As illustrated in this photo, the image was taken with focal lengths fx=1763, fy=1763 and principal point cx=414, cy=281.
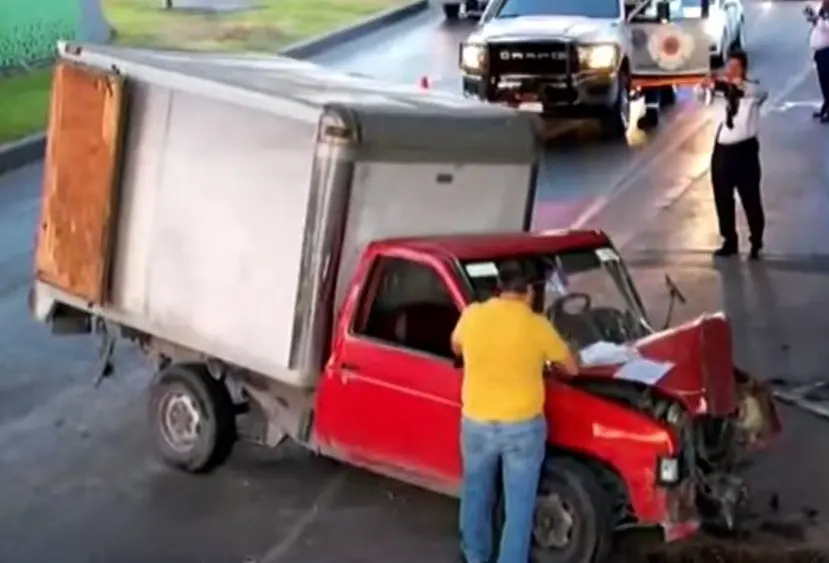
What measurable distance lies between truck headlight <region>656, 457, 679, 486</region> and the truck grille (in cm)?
1580

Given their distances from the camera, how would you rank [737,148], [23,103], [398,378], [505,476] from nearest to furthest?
[505,476], [398,378], [737,148], [23,103]

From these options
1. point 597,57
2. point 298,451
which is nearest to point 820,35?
point 597,57

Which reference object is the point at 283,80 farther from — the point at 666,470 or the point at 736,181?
the point at 736,181

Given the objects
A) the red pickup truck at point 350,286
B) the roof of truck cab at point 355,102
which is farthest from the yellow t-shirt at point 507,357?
the roof of truck cab at point 355,102

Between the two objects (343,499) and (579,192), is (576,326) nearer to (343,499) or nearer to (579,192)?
(343,499)

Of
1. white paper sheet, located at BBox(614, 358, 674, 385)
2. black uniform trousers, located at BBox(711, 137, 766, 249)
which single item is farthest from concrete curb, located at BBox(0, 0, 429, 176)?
white paper sheet, located at BBox(614, 358, 674, 385)

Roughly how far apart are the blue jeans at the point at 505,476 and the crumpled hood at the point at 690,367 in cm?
72

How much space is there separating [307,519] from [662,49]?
1677cm

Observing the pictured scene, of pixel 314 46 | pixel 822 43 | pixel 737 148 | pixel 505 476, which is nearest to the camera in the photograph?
pixel 505 476

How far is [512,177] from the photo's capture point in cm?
1072

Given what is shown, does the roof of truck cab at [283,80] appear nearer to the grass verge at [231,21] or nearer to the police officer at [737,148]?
the police officer at [737,148]

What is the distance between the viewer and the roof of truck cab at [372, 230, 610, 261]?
9.86 meters

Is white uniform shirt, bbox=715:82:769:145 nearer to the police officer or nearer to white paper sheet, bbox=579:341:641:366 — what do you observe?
the police officer

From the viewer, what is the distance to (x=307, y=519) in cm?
1024
